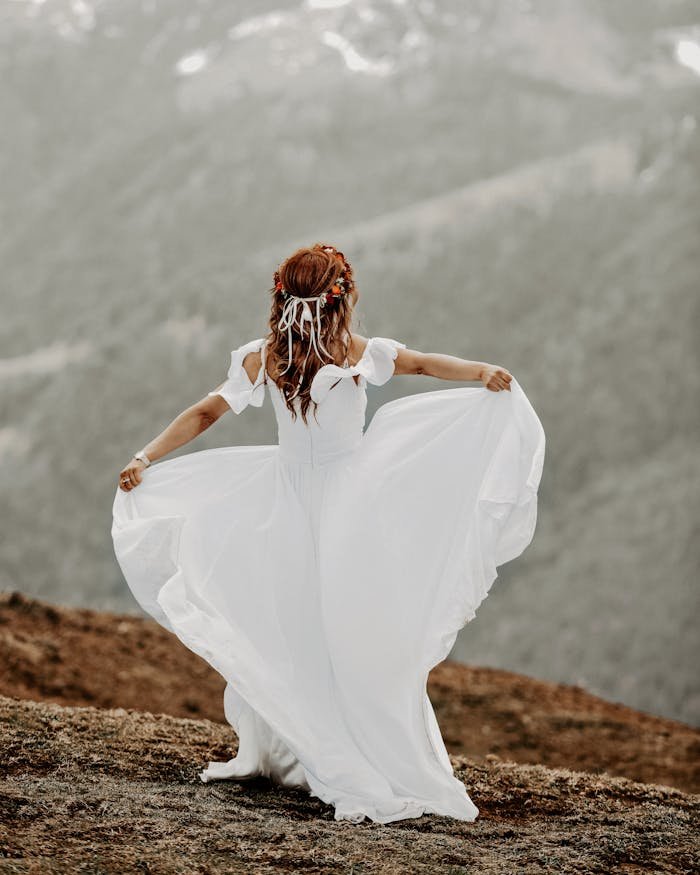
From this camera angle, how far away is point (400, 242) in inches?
269

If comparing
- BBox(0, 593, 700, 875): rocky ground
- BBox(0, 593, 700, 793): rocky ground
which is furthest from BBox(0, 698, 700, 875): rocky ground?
BBox(0, 593, 700, 793): rocky ground

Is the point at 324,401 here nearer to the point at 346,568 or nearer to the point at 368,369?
the point at 368,369

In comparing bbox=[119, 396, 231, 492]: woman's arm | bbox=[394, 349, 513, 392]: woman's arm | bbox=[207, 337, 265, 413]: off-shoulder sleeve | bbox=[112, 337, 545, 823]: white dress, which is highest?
bbox=[394, 349, 513, 392]: woman's arm

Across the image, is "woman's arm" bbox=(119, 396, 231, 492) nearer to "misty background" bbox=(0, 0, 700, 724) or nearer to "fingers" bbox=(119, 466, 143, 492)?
"fingers" bbox=(119, 466, 143, 492)

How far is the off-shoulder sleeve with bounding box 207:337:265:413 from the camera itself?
2750mm

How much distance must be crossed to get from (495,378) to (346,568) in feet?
2.02

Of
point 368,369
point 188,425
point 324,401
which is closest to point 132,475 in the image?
point 188,425

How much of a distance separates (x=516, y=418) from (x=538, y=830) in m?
1.00

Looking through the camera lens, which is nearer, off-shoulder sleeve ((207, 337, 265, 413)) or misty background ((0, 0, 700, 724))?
off-shoulder sleeve ((207, 337, 265, 413))

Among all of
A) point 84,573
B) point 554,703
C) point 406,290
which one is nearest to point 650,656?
point 554,703

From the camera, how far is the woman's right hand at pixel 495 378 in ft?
9.18

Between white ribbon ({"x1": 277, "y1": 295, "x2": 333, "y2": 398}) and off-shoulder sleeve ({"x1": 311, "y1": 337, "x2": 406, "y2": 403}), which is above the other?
white ribbon ({"x1": 277, "y1": 295, "x2": 333, "y2": 398})

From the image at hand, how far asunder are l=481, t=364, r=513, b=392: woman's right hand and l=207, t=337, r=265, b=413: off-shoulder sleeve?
1.83 ft

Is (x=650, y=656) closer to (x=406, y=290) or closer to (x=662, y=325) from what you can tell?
(x=662, y=325)
